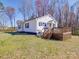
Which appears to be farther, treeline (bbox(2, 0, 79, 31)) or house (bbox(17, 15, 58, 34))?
treeline (bbox(2, 0, 79, 31))

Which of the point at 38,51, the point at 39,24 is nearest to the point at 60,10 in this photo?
the point at 39,24

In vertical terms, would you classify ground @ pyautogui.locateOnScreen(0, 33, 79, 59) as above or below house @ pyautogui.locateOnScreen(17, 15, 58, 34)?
below

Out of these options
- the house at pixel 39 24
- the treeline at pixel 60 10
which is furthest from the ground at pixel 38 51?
the treeline at pixel 60 10

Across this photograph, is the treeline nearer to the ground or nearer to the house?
the house

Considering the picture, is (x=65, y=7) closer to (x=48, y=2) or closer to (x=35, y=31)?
(x=48, y=2)

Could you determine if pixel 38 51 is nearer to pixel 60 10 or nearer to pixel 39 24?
pixel 39 24

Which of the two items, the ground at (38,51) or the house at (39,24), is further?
the house at (39,24)

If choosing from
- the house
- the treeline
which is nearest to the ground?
the house

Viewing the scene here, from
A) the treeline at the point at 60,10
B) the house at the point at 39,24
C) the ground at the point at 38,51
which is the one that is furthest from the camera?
the treeline at the point at 60,10

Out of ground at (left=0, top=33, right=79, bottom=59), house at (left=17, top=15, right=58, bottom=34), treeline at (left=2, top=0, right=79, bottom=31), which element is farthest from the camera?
treeline at (left=2, top=0, right=79, bottom=31)

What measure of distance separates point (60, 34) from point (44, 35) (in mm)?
2350

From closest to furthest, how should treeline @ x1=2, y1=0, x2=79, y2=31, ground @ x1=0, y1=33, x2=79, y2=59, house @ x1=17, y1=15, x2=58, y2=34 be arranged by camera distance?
ground @ x1=0, y1=33, x2=79, y2=59, house @ x1=17, y1=15, x2=58, y2=34, treeline @ x1=2, y1=0, x2=79, y2=31

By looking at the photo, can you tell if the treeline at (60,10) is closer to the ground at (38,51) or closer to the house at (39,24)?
the house at (39,24)

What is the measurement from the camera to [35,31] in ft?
82.7
